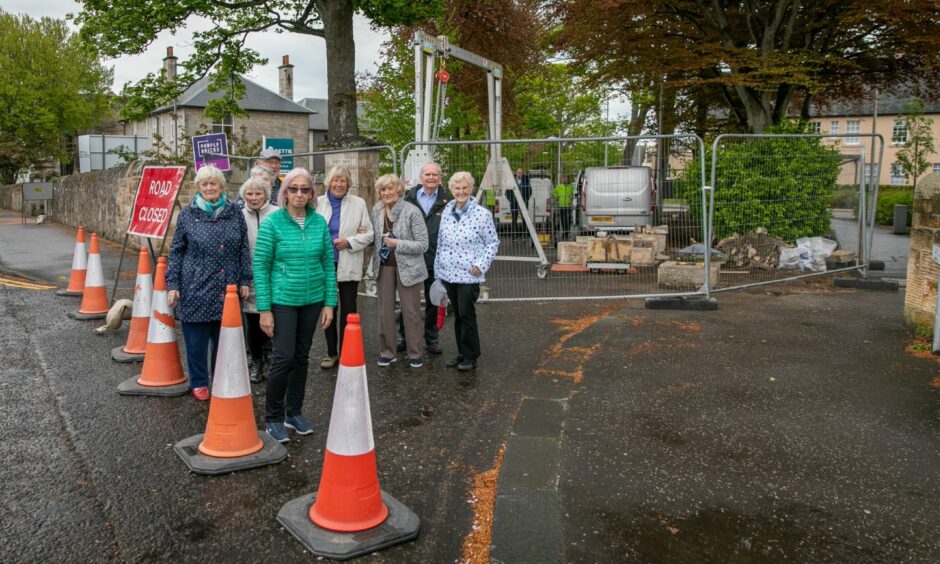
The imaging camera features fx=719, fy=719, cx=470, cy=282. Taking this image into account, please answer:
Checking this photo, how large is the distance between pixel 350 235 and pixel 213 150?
6.68m

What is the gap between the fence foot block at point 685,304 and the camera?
902cm

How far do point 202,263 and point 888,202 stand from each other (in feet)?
104

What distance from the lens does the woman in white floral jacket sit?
6340 millimetres

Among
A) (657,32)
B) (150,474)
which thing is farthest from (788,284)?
(150,474)

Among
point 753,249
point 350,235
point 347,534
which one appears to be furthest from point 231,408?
point 753,249

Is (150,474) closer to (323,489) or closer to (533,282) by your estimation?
(323,489)

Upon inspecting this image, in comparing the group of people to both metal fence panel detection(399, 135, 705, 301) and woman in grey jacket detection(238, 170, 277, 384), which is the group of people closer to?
woman in grey jacket detection(238, 170, 277, 384)

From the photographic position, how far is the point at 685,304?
9.07 m

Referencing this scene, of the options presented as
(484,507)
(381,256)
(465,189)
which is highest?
(465,189)

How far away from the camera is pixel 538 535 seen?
3498mm

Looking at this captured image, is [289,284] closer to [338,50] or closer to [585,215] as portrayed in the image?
[585,215]

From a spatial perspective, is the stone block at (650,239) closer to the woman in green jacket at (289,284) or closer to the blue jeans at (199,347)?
the blue jeans at (199,347)

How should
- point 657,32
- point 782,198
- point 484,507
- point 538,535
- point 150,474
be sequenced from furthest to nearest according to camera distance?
point 657,32, point 782,198, point 150,474, point 484,507, point 538,535

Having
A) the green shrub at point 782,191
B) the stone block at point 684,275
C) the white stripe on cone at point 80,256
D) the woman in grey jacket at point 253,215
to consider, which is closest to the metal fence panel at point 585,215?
the stone block at point 684,275
